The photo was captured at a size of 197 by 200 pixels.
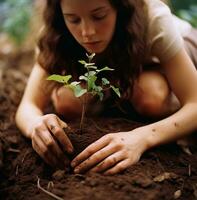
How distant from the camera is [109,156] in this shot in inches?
64.2

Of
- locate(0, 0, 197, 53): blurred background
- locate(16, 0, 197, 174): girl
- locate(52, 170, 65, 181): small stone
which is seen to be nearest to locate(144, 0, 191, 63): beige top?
locate(16, 0, 197, 174): girl

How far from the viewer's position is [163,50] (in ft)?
6.66

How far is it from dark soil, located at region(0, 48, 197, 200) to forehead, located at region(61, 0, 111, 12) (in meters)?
0.49

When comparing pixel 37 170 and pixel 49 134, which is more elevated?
pixel 49 134

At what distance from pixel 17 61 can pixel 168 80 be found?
1.91 metres

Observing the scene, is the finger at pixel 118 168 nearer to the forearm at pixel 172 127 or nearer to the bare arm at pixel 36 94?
the forearm at pixel 172 127

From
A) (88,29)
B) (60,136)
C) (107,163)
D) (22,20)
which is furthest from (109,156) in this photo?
(22,20)

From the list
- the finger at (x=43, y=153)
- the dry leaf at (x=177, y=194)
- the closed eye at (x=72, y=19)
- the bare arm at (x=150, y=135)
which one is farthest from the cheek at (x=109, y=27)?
the dry leaf at (x=177, y=194)

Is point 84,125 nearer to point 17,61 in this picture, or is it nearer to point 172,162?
point 172,162

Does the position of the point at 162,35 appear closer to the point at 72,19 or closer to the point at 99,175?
the point at 72,19

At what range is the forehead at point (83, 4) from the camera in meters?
1.79

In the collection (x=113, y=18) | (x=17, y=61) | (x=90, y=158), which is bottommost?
(x=17, y=61)

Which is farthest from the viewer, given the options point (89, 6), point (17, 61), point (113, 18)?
point (17, 61)

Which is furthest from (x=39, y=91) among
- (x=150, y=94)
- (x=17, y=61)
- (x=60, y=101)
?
(x=17, y=61)
